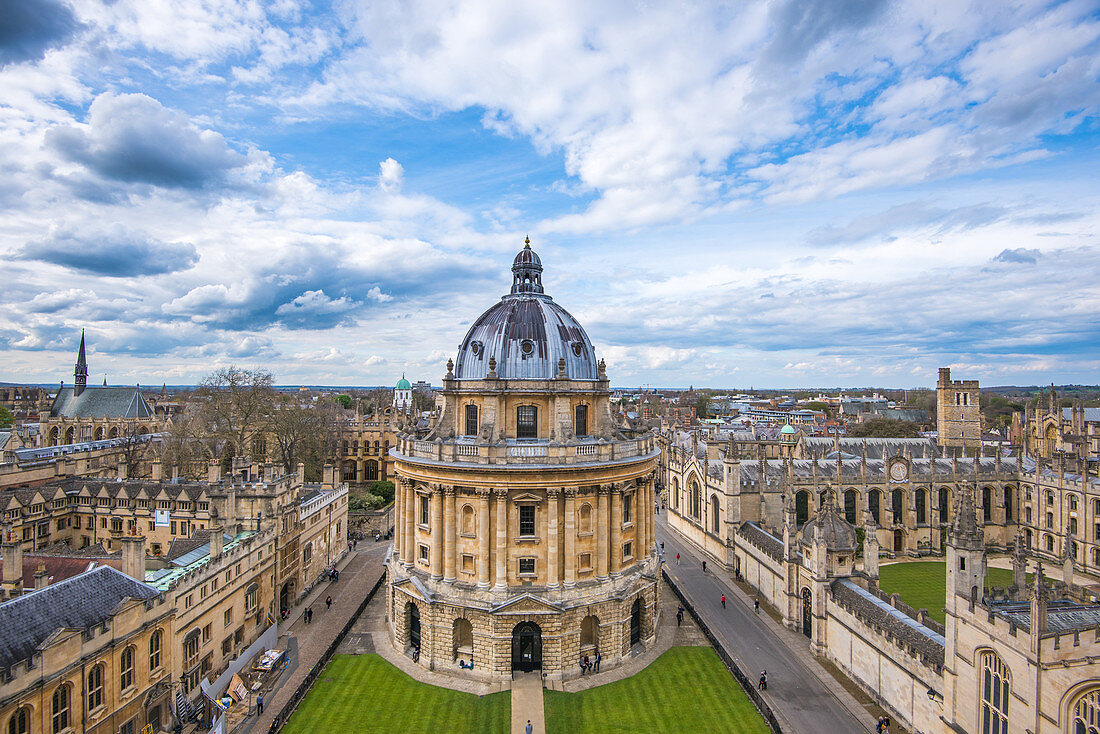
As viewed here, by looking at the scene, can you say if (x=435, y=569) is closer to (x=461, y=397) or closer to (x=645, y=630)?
(x=461, y=397)

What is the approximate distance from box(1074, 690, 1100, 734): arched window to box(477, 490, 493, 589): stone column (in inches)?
925

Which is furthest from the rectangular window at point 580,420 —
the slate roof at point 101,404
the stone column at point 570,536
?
the slate roof at point 101,404

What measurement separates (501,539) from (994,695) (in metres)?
20.9

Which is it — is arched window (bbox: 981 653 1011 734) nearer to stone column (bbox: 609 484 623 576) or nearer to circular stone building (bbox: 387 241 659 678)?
circular stone building (bbox: 387 241 659 678)

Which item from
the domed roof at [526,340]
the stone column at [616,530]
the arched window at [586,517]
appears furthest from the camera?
the domed roof at [526,340]

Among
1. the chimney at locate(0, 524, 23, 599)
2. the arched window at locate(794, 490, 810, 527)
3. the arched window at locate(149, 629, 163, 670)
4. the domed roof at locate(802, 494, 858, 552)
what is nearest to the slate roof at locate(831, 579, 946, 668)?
the domed roof at locate(802, 494, 858, 552)

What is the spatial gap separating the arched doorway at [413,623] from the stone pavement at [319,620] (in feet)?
16.6

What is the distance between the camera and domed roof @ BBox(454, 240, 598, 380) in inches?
1339

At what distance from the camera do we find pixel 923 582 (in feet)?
144

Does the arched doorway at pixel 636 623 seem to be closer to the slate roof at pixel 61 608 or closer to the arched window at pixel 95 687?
the slate roof at pixel 61 608

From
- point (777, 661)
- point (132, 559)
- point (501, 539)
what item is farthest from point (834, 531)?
point (132, 559)

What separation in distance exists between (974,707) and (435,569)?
80.0 ft

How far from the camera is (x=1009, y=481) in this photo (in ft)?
178

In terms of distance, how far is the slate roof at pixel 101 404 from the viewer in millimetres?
92000
